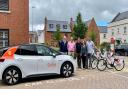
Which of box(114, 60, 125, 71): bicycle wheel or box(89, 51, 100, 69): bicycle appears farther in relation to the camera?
box(89, 51, 100, 69): bicycle

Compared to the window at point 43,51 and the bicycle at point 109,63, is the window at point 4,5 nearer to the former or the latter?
the window at point 43,51

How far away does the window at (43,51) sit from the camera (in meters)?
12.4

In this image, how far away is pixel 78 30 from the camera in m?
60.3

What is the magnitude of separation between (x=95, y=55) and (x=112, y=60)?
1.08 metres

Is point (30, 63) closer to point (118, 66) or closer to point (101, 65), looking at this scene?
point (101, 65)

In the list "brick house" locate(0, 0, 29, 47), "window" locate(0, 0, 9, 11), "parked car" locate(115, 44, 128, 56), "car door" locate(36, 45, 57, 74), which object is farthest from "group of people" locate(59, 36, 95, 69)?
"parked car" locate(115, 44, 128, 56)

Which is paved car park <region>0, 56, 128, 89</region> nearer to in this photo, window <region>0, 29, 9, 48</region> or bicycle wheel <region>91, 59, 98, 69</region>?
bicycle wheel <region>91, 59, 98, 69</region>

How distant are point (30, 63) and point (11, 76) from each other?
995 millimetres

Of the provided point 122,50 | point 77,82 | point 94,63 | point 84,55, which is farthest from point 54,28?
point 77,82

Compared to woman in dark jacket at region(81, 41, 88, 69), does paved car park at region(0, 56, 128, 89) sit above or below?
below

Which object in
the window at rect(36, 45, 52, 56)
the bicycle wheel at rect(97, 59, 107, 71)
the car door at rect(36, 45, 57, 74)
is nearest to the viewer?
the car door at rect(36, 45, 57, 74)

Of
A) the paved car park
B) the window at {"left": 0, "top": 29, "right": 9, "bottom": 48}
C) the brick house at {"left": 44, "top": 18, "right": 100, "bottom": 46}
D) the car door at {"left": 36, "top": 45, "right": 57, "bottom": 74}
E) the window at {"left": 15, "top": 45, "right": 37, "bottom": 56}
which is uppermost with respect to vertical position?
the brick house at {"left": 44, "top": 18, "right": 100, "bottom": 46}

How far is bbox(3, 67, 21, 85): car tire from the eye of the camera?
1133 cm

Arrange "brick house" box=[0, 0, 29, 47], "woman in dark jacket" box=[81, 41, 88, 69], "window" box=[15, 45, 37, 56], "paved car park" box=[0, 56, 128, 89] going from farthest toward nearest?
"brick house" box=[0, 0, 29, 47]
"woman in dark jacket" box=[81, 41, 88, 69]
"window" box=[15, 45, 37, 56]
"paved car park" box=[0, 56, 128, 89]
